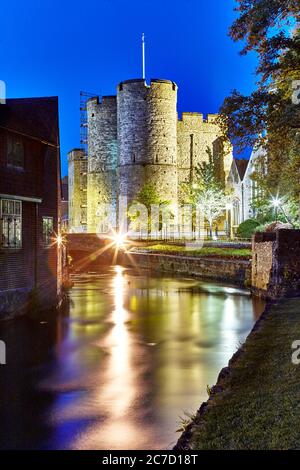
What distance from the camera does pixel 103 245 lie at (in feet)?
186

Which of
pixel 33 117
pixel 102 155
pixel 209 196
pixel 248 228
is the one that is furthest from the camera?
pixel 102 155

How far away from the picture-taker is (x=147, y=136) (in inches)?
2324

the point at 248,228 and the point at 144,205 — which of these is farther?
the point at 144,205

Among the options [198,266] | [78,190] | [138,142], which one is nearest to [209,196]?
[138,142]

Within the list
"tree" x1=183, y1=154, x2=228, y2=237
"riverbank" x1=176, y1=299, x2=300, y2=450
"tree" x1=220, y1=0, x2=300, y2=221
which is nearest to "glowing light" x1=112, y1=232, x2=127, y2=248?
"tree" x1=183, y1=154, x2=228, y2=237

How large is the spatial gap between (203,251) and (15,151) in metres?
21.8

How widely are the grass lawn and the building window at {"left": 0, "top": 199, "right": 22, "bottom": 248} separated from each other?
16.9 m

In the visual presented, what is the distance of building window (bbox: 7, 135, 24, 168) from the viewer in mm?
20359

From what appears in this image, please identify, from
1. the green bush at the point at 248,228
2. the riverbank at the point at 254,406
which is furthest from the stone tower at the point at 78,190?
the riverbank at the point at 254,406

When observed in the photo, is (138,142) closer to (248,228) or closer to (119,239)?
(119,239)

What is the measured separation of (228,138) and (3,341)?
9.54 meters

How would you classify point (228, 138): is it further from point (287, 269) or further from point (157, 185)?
point (157, 185)

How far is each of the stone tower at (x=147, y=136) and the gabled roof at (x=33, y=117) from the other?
113 feet
